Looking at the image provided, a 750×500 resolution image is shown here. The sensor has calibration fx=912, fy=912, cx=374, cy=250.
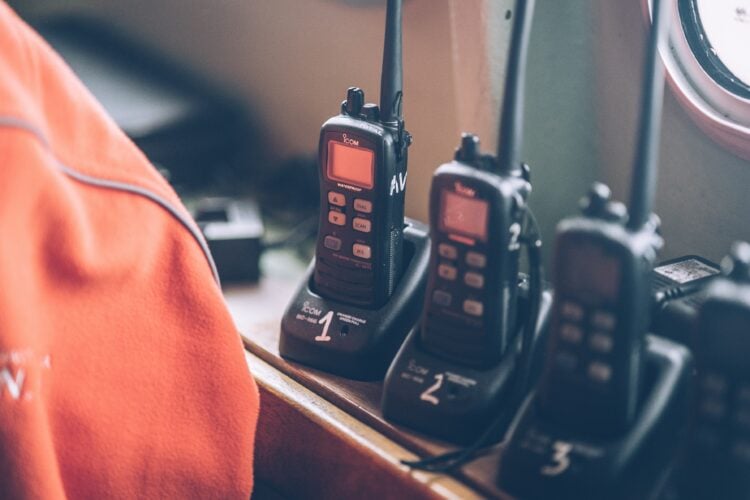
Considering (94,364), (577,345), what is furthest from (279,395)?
(577,345)

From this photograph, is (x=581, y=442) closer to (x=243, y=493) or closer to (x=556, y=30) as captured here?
(x=243, y=493)

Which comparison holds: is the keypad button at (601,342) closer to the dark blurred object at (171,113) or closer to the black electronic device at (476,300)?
the black electronic device at (476,300)

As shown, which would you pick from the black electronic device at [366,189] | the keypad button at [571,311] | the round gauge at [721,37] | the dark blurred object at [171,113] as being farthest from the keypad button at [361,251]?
the dark blurred object at [171,113]

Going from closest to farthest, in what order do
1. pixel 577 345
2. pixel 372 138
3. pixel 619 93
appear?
pixel 577 345, pixel 372 138, pixel 619 93

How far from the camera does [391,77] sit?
758mm

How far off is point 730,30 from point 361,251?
1.25ft

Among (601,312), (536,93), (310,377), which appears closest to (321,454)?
(310,377)

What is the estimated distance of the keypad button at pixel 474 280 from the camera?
2.23 ft

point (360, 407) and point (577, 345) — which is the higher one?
point (577, 345)

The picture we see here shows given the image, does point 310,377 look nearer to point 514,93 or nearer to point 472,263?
point 472,263

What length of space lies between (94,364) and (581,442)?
1.14 feet

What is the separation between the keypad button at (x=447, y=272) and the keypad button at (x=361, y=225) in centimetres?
9

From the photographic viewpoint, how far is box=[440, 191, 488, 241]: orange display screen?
0.66m

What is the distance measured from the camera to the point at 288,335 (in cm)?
82
